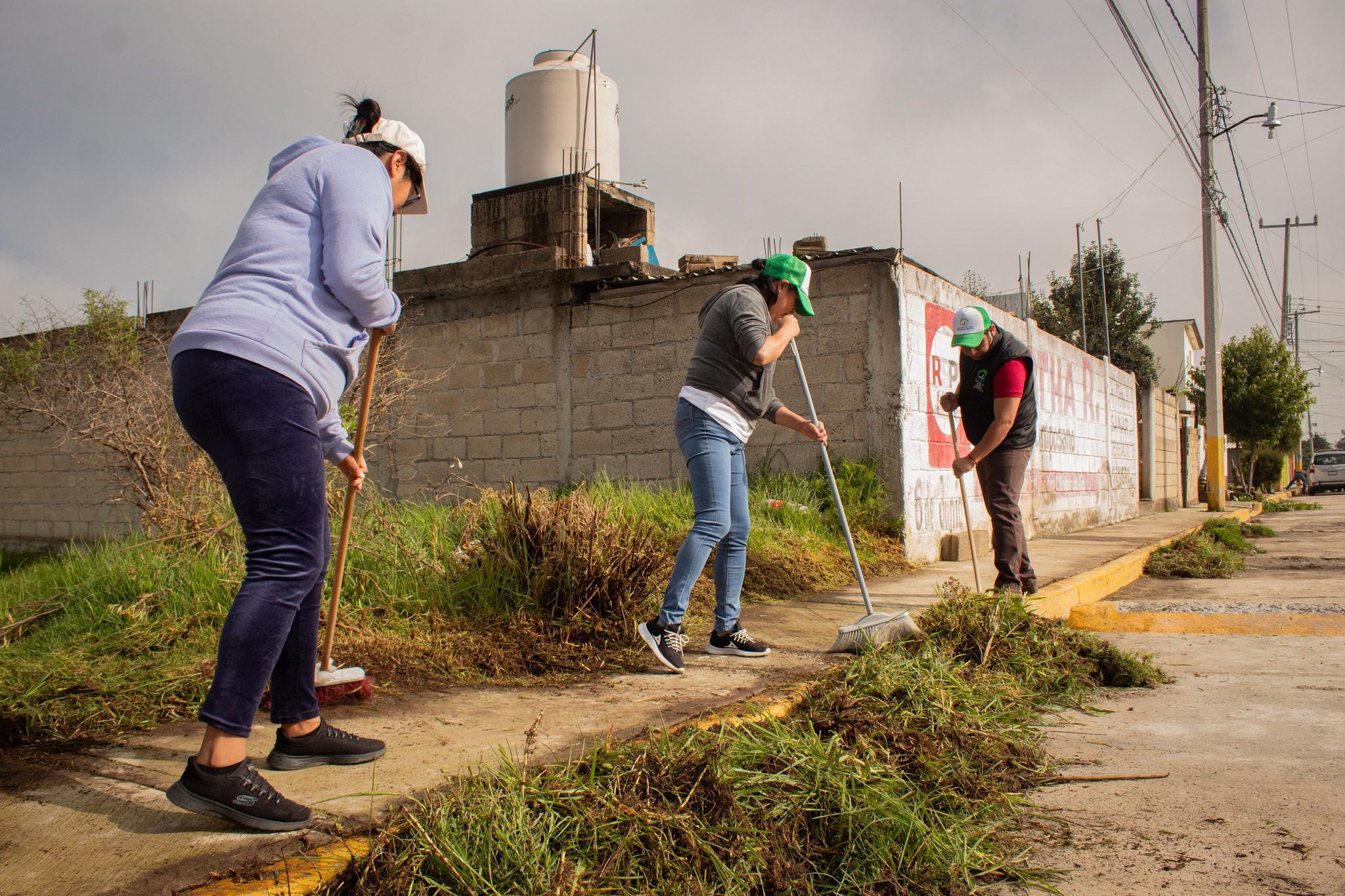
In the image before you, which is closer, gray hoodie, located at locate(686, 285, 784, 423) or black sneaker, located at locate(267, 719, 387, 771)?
black sneaker, located at locate(267, 719, 387, 771)

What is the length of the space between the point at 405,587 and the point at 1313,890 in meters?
3.56

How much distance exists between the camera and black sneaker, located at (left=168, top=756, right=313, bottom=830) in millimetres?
1984

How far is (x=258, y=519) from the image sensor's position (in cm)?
A: 218

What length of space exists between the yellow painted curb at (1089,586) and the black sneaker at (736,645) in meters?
1.63

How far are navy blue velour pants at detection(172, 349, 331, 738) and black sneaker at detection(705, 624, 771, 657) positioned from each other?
2148 mm

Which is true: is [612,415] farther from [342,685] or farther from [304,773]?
[304,773]

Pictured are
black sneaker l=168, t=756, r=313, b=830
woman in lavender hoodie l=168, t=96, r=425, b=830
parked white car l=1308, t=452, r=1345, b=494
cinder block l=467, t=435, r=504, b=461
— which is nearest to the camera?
black sneaker l=168, t=756, r=313, b=830

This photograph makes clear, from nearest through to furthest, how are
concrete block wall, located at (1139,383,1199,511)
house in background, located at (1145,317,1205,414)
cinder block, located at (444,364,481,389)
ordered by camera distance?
cinder block, located at (444,364,481,389), concrete block wall, located at (1139,383,1199,511), house in background, located at (1145,317,1205,414)

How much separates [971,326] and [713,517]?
7.04 feet

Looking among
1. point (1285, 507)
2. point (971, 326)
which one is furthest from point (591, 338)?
point (1285, 507)

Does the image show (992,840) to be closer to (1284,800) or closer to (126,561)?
(1284,800)

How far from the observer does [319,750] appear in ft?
8.06

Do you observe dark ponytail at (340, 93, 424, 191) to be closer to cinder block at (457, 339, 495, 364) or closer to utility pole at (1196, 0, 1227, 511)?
cinder block at (457, 339, 495, 364)

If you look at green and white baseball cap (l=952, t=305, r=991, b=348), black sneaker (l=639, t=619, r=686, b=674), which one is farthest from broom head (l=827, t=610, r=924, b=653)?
green and white baseball cap (l=952, t=305, r=991, b=348)
